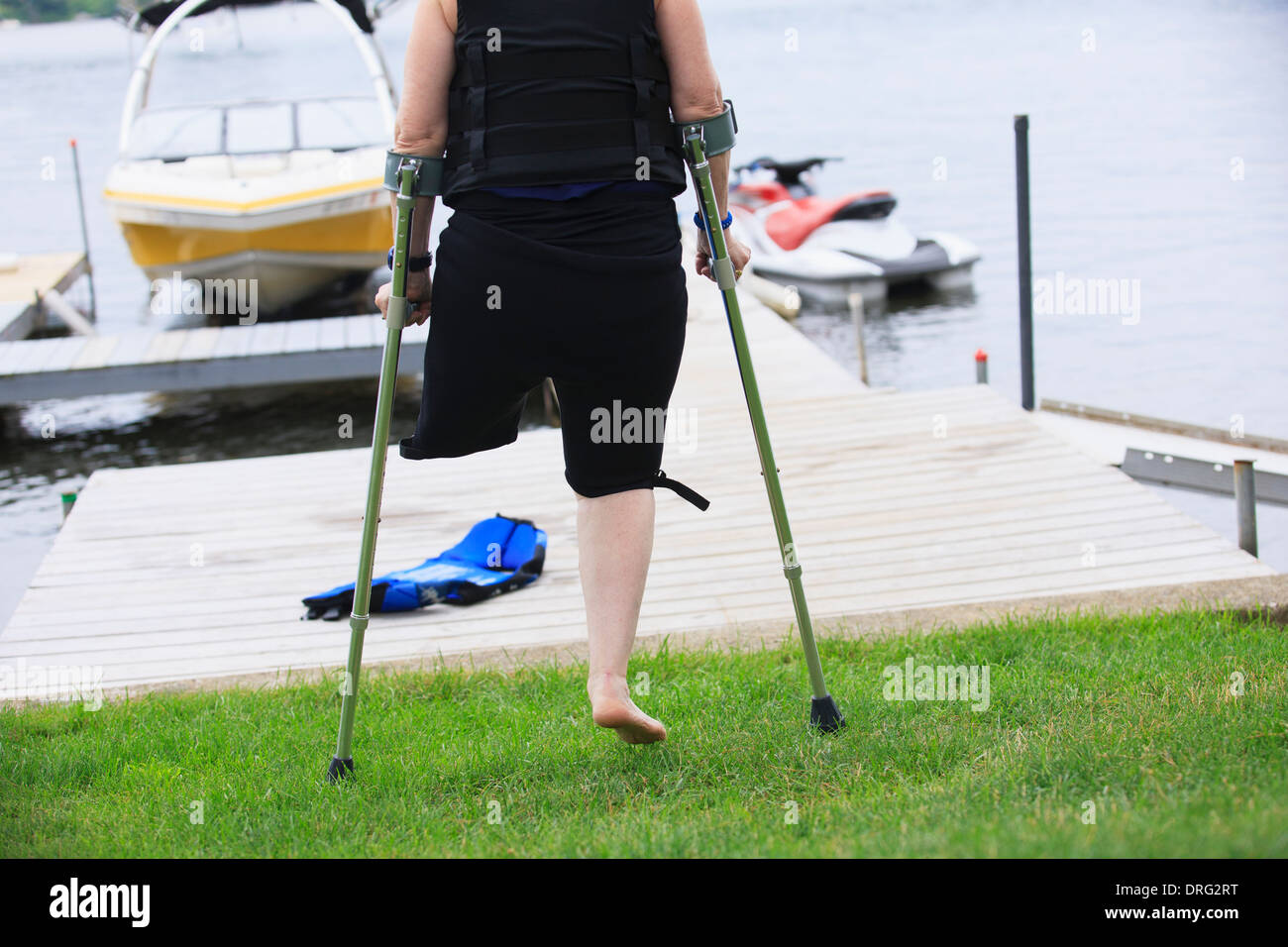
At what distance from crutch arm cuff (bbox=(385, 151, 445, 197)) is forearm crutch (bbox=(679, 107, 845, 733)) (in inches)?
22.0

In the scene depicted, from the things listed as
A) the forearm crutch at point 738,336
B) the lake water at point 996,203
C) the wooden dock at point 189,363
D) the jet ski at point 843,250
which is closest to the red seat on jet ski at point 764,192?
the jet ski at point 843,250

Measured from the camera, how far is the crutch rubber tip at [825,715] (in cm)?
334

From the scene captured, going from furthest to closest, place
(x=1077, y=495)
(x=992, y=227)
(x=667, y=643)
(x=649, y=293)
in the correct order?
(x=992, y=227) → (x=1077, y=495) → (x=667, y=643) → (x=649, y=293)

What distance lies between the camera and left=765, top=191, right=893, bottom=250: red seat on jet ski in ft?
59.6

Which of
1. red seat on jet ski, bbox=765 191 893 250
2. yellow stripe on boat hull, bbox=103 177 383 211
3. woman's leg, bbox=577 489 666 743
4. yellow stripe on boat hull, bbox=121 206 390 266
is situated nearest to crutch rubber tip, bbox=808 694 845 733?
woman's leg, bbox=577 489 666 743

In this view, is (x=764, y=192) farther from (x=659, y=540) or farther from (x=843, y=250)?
(x=659, y=540)

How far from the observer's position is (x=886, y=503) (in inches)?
234

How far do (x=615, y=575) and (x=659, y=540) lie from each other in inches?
101

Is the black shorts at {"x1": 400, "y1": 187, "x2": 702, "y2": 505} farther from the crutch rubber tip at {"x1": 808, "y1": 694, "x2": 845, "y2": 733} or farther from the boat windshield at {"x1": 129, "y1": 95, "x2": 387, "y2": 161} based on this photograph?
the boat windshield at {"x1": 129, "y1": 95, "x2": 387, "y2": 161}
